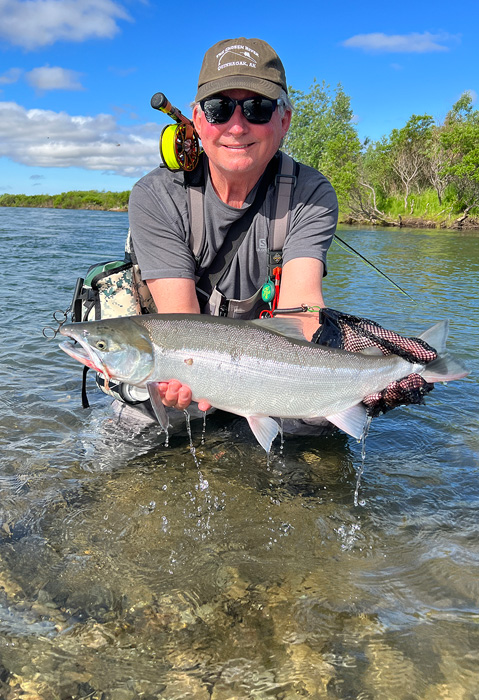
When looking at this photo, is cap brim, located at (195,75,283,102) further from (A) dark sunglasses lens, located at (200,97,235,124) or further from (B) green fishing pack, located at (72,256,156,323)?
(B) green fishing pack, located at (72,256,156,323)

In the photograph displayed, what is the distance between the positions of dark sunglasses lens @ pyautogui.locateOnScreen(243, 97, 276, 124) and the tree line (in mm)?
37754

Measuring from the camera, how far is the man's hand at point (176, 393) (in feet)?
10.0

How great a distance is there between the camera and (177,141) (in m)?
3.85

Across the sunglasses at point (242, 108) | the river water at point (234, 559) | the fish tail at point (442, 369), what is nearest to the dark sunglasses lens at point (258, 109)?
the sunglasses at point (242, 108)

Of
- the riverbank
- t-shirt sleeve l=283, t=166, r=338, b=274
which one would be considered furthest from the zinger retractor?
the riverbank

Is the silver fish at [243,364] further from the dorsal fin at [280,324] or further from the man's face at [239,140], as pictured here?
the man's face at [239,140]

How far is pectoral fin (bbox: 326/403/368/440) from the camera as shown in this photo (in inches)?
128

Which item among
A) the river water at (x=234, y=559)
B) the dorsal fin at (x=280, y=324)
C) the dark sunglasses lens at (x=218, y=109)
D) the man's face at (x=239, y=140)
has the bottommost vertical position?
the river water at (x=234, y=559)

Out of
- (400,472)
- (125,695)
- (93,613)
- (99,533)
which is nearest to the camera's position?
(125,695)

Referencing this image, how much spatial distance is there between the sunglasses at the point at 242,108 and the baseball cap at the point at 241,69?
5cm

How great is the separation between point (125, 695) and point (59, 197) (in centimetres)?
9652

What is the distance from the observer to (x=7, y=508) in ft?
10.7

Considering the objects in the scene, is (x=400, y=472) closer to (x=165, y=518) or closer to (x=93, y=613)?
(x=165, y=518)

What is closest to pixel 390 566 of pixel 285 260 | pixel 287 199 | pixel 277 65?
pixel 285 260
